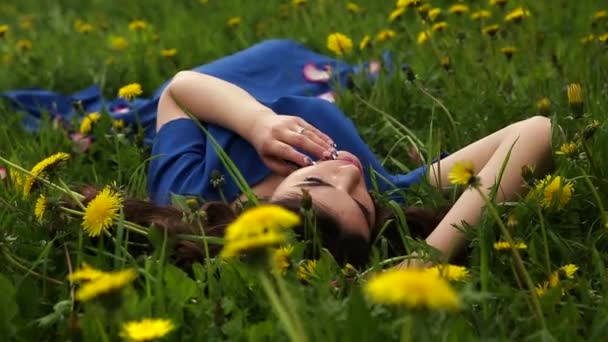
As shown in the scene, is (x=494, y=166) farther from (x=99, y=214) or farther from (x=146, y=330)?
(x=146, y=330)

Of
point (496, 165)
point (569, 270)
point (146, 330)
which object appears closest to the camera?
point (146, 330)

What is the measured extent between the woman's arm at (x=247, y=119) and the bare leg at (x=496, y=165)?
0.76ft

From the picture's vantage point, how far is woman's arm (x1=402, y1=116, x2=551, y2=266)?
1.45 m

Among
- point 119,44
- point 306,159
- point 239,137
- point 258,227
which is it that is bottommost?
point 119,44

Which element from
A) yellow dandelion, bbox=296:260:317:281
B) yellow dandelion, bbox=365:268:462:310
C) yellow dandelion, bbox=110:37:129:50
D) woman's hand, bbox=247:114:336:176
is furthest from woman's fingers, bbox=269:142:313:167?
yellow dandelion, bbox=110:37:129:50

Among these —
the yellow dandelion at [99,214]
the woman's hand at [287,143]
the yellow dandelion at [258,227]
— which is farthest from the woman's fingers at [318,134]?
the yellow dandelion at [258,227]

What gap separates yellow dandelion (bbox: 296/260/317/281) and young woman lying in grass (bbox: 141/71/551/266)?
101mm

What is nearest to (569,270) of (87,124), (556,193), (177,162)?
(556,193)

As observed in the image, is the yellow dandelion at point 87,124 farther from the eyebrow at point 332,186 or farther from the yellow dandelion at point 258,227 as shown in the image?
the yellow dandelion at point 258,227

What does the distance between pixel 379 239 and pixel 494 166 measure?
10.0 inches

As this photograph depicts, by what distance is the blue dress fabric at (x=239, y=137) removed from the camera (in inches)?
70.9

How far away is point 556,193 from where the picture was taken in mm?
1435

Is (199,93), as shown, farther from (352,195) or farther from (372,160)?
(352,195)

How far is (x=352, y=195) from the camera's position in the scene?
1.53 m
